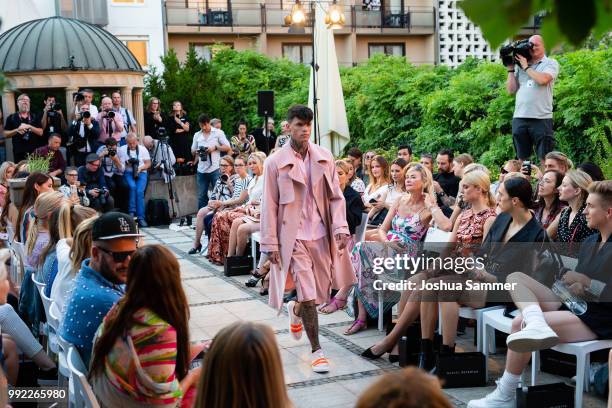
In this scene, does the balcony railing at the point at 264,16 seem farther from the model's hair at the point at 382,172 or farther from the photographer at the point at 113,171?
the model's hair at the point at 382,172

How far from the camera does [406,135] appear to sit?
48.2 feet

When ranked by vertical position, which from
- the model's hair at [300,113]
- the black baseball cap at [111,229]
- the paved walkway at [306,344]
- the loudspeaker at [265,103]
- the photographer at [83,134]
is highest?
the loudspeaker at [265,103]

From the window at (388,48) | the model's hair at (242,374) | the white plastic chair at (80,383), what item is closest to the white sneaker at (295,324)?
the white plastic chair at (80,383)

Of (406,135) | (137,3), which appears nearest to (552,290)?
(406,135)

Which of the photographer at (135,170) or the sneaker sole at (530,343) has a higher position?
the photographer at (135,170)

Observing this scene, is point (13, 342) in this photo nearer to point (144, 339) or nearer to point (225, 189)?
point (144, 339)

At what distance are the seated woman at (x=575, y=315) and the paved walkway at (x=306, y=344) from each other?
1.60 ft

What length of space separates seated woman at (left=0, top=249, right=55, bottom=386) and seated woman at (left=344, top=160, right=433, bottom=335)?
9.74 ft

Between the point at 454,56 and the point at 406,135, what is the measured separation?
2039 cm

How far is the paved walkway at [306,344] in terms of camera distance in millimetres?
6145

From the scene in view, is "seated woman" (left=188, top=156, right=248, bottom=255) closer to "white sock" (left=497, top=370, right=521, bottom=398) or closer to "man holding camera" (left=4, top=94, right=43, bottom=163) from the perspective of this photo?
"man holding camera" (left=4, top=94, right=43, bottom=163)

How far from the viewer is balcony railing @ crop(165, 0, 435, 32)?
1374 inches

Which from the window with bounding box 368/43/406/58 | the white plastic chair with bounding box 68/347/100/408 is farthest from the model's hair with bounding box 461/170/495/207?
the window with bounding box 368/43/406/58

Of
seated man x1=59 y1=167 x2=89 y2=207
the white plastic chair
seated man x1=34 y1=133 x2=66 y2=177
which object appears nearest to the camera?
the white plastic chair
